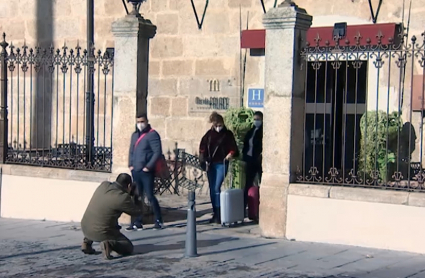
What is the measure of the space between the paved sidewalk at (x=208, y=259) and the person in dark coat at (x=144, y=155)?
71 cm

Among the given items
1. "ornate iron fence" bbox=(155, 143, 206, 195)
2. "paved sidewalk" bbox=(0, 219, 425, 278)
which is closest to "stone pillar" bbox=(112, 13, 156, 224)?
"paved sidewalk" bbox=(0, 219, 425, 278)

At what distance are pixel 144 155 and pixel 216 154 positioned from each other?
114cm

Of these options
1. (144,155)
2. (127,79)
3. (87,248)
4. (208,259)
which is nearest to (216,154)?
(144,155)

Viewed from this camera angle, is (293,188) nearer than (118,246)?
No

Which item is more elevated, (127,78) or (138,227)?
(127,78)

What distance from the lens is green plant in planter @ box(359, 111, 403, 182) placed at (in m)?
10.4

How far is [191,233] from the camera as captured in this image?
9031 mm

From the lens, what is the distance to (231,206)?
10.9m

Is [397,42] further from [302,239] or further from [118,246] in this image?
[118,246]

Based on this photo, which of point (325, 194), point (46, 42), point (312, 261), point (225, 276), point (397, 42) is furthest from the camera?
point (46, 42)

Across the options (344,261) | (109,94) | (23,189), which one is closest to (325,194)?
(344,261)

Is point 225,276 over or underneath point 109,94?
underneath

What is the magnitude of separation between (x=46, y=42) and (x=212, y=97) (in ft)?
14.8

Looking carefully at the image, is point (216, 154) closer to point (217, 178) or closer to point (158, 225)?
point (217, 178)
